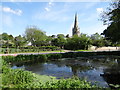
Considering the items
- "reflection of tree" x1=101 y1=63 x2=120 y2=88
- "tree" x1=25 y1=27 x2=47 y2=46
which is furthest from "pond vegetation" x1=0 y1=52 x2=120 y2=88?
"tree" x1=25 y1=27 x2=47 y2=46

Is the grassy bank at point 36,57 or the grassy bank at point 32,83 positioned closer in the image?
the grassy bank at point 32,83

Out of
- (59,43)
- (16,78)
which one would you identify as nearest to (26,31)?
A: (59,43)

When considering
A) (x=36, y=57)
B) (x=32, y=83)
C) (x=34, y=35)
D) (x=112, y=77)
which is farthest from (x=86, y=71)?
(x=34, y=35)

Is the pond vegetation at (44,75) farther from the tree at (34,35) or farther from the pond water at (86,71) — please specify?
the tree at (34,35)

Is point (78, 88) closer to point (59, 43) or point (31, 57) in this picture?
point (31, 57)

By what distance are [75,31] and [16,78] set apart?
8319 centimetres

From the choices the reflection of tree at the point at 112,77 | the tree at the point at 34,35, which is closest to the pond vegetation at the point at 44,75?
the reflection of tree at the point at 112,77

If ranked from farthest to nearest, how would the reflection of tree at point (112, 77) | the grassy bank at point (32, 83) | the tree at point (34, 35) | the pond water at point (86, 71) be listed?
1. the tree at point (34, 35)
2. the pond water at point (86, 71)
3. the reflection of tree at point (112, 77)
4. the grassy bank at point (32, 83)

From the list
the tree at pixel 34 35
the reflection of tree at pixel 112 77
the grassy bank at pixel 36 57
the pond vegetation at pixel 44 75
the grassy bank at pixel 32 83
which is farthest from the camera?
the tree at pixel 34 35

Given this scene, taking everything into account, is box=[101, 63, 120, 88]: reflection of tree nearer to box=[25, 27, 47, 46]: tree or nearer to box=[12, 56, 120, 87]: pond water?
box=[12, 56, 120, 87]: pond water

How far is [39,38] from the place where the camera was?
155 ft

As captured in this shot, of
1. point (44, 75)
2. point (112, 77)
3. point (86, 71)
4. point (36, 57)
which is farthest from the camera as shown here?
point (36, 57)

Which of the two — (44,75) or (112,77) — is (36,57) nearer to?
(44,75)

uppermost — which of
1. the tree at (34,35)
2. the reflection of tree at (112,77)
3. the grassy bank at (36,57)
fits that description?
the tree at (34,35)
